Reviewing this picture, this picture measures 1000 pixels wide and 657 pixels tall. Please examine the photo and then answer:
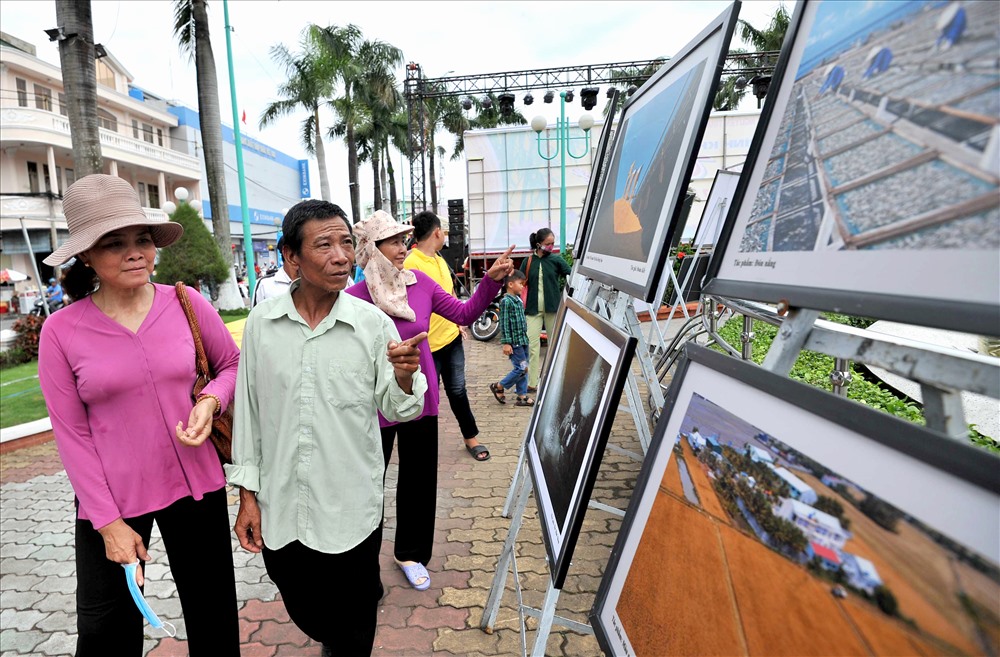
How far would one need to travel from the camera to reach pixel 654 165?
154 centimetres

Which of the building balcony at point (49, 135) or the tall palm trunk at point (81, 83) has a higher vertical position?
the building balcony at point (49, 135)

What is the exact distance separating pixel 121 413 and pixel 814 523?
79.7 inches

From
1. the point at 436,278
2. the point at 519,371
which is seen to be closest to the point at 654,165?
the point at 436,278

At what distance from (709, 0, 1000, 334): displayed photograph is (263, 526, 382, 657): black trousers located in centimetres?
160

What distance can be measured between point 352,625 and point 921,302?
1977 mm

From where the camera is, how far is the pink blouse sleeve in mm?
1773

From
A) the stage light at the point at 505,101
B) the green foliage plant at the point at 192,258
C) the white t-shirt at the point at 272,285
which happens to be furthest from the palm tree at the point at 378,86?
the white t-shirt at the point at 272,285

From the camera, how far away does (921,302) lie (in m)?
0.62

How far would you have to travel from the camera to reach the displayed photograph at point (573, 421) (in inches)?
48.4

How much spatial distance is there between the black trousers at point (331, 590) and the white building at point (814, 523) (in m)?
1.57

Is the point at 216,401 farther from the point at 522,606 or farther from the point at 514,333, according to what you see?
the point at 514,333

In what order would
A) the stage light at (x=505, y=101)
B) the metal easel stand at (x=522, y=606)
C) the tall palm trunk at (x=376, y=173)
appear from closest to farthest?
the metal easel stand at (x=522, y=606) → the stage light at (x=505, y=101) → the tall palm trunk at (x=376, y=173)

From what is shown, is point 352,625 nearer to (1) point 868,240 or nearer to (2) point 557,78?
(1) point 868,240

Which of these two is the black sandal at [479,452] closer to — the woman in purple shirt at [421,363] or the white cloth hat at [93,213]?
the woman in purple shirt at [421,363]
